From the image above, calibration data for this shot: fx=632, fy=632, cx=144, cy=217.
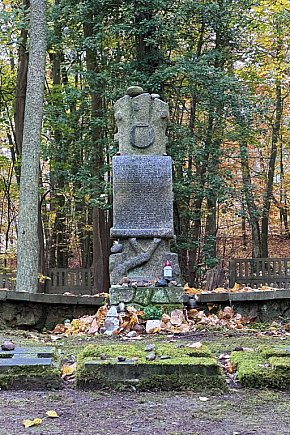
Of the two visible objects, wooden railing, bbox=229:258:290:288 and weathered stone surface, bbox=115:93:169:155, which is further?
wooden railing, bbox=229:258:290:288

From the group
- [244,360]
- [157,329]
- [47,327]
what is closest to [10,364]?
[244,360]

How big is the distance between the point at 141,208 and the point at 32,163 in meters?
3.14

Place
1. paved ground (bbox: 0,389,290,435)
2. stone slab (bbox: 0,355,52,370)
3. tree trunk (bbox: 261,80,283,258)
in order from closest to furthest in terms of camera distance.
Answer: paved ground (bbox: 0,389,290,435) < stone slab (bbox: 0,355,52,370) < tree trunk (bbox: 261,80,283,258)

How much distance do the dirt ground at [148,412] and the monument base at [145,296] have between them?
13.3 feet

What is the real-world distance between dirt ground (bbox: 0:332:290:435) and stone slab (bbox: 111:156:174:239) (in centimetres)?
494

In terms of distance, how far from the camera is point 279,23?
52.2 feet

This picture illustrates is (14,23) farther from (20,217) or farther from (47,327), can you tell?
(47,327)

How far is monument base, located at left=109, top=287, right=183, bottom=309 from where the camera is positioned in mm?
7566

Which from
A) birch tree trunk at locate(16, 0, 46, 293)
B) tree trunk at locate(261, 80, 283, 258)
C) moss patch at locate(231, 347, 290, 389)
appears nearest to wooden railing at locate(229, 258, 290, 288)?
birch tree trunk at locate(16, 0, 46, 293)

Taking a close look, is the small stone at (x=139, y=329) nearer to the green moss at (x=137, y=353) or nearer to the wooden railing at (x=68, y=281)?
the green moss at (x=137, y=353)

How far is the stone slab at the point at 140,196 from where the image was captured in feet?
27.5

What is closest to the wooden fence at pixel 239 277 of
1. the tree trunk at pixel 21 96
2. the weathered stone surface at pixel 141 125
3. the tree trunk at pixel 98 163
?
the tree trunk at pixel 98 163

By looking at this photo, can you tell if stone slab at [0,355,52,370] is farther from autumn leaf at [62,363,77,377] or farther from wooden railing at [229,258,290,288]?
wooden railing at [229,258,290,288]

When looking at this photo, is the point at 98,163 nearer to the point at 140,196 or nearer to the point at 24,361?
the point at 140,196
